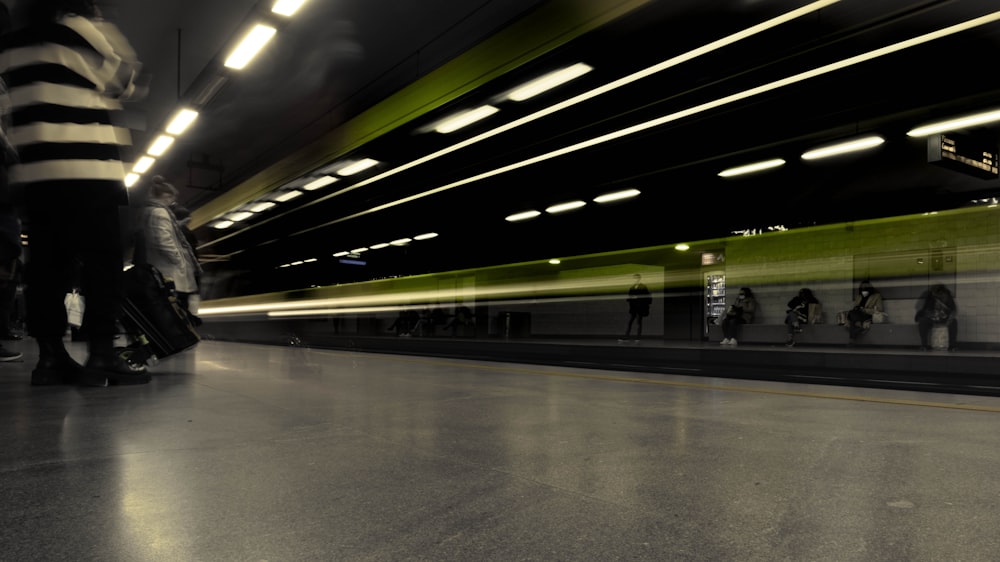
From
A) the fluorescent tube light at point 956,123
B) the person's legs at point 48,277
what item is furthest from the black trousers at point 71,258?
the fluorescent tube light at point 956,123

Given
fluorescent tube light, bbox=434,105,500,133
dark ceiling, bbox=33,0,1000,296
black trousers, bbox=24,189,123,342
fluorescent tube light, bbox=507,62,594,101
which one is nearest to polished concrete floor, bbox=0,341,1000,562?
black trousers, bbox=24,189,123,342

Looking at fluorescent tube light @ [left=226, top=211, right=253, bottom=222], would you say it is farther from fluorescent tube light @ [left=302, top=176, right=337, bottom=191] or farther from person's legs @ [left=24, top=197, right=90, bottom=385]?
person's legs @ [left=24, top=197, right=90, bottom=385]

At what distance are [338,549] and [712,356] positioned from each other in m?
10.1

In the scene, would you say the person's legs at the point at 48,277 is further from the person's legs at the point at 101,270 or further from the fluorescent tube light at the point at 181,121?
the fluorescent tube light at the point at 181,121

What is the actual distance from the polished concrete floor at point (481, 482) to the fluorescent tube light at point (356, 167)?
9.92 metres

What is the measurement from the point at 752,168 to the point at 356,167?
28.2ft

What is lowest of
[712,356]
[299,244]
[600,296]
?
[712,356]

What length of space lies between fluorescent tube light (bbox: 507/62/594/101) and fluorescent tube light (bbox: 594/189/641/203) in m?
5.82

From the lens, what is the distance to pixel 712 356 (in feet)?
34.2

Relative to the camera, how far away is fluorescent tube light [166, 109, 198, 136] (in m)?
9.34

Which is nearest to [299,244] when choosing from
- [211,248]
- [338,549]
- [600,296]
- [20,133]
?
[211,248]

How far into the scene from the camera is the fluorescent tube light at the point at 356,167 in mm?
12942

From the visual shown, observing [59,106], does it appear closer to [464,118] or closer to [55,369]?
[55,369]

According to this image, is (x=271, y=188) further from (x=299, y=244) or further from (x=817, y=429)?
(x=817, y=429)
